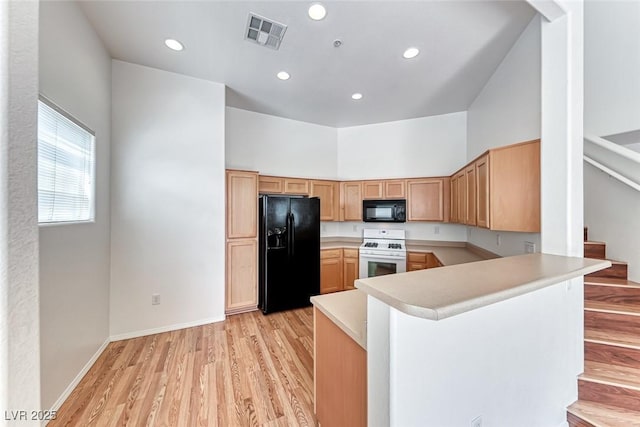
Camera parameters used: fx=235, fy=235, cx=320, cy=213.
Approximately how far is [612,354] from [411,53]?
297 cm

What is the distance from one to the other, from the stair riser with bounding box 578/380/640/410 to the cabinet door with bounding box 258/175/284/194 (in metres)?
3.76

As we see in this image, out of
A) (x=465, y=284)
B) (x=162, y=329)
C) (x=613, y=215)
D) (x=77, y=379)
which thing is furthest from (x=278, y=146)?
(x=613, y=215)

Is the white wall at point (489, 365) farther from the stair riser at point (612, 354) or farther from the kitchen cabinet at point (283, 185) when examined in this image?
the kitchen cabinet at point (283, 185)

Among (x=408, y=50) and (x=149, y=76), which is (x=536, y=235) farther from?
(x=149, y=76)

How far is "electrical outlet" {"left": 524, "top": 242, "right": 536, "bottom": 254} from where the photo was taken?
2.06m

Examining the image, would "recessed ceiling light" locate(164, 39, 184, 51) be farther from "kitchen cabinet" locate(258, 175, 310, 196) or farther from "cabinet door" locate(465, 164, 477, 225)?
"cabinet door" locate(465, 164, 477, 225)

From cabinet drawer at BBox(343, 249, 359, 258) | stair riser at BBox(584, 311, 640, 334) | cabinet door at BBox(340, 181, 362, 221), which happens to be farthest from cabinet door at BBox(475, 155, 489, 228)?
cabinet door at BBox(340, 181, 362, 221)

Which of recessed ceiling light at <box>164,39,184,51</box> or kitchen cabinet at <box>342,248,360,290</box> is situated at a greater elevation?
recessed ceiling light at <box>164,39,184,51</box>

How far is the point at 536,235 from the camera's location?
2.04 m

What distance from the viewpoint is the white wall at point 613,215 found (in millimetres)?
2057

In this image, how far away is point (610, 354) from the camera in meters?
1.63

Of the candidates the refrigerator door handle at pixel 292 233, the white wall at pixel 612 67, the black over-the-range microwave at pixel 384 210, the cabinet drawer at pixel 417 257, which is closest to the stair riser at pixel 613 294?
the white wall at pixel 612 67

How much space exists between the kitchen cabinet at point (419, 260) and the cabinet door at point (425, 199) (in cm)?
62

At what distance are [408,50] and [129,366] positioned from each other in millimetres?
4074
